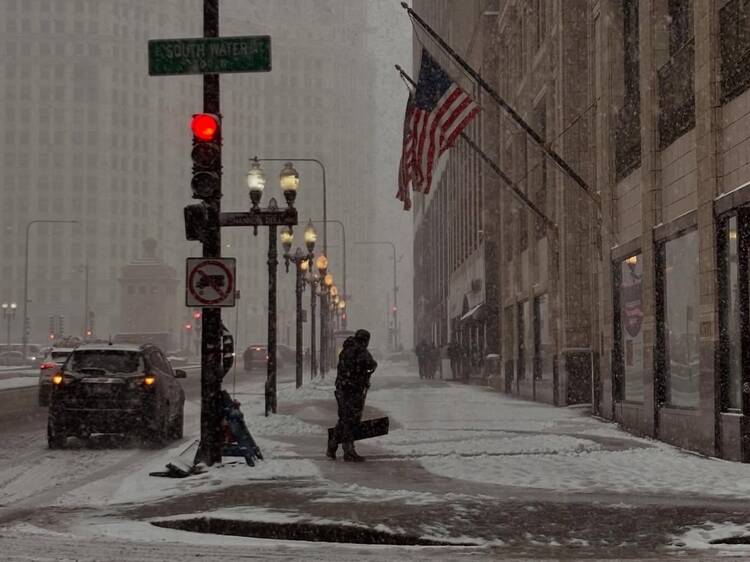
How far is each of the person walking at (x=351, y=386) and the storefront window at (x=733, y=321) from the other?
16.0ft

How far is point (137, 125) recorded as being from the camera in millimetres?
156000

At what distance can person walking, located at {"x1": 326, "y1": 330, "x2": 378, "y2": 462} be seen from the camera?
15.2m

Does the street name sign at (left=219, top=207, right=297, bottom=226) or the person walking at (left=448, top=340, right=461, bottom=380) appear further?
the person walking at (left=448, top=340, right=461, bottom=380)

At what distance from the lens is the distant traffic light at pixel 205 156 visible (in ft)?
43.1

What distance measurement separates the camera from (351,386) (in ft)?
50.0

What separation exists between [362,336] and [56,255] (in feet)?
455

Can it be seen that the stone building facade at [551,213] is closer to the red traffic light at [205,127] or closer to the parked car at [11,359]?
the red traffic light at [205,127]

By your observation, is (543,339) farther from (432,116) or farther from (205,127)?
(205,127)

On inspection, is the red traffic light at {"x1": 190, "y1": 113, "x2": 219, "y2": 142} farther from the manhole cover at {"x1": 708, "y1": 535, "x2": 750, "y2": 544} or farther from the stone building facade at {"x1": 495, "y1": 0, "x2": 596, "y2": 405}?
the stone building facade at {"x1": 495, "y1": 0, "x2": 596, "y2": 405}

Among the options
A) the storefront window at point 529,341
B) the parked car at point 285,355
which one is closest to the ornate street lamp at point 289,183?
the storefront window at point 529,341

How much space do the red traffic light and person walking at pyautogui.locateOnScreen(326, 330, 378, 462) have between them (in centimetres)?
366

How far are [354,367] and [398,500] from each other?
4.86m

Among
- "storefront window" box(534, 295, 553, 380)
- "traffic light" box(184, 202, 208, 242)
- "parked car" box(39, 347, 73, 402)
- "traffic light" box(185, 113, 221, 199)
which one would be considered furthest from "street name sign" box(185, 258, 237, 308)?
"storefront window" box(534, 295, 553, 380)

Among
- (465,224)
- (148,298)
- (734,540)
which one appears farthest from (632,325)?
(148,298)
